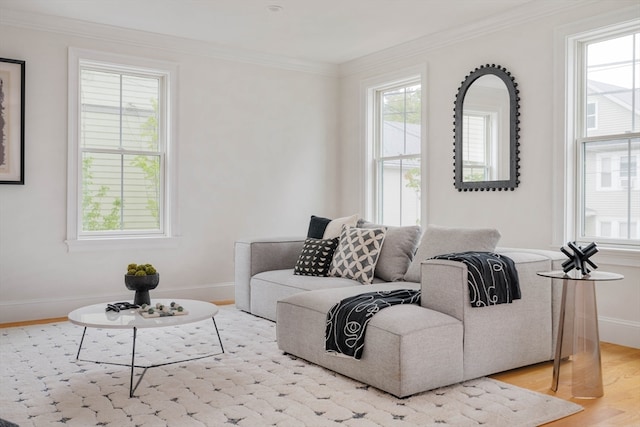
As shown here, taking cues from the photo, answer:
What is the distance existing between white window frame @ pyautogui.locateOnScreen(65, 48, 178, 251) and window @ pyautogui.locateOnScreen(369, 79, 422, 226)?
A: 2142 millimetres

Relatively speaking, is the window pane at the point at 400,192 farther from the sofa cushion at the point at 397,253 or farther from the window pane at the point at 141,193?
the window pane at the point at 141,193

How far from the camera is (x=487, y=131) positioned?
197 inches

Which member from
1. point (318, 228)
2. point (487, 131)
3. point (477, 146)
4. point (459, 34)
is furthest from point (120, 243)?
point (459, 34)

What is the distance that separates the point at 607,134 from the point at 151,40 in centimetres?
399

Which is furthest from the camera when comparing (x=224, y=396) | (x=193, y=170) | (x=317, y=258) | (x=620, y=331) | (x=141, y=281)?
(x=193, y=170)

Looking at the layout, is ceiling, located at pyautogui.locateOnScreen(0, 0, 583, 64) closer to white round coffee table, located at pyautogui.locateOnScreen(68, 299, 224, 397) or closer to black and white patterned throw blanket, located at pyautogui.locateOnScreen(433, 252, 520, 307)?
black and white patterned throw blanket, located at pyautogui.locateOnScreen(433, 252, 520, 307)

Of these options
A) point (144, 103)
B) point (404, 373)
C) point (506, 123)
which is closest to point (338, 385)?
point (404, 373)

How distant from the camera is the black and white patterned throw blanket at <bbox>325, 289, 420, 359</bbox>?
3.08 metres

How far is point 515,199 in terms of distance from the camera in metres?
4.75

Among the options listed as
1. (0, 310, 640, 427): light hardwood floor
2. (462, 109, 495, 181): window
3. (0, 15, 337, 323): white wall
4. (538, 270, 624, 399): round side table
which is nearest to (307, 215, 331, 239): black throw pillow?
(0, 15, 337, 323): white wall

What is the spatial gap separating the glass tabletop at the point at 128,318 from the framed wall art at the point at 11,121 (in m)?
1.86

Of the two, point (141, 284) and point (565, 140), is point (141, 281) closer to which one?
point (141, 284)

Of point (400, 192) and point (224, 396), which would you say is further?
point (400, 192)

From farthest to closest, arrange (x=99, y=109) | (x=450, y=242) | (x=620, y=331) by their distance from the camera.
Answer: (x=99, y=109) < (x=620, y=331) < (x=450, y=242)
